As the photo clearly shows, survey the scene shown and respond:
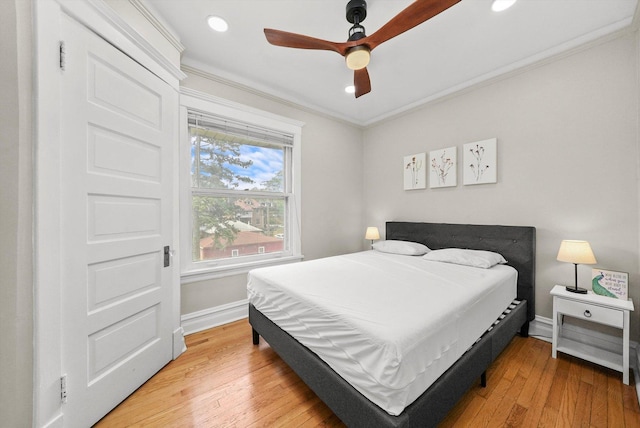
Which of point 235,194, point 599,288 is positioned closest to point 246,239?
point 235,194

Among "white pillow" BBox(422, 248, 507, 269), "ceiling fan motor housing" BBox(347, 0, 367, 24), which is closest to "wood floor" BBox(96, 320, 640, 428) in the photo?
"white pillow" BBox(422, 248, 507, 269)

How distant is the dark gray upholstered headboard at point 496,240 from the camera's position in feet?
7.52

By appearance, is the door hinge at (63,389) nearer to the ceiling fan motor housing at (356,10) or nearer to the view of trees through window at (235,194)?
the view of trees through window at (235,194)

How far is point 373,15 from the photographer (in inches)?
71.9

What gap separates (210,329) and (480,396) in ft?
7.97

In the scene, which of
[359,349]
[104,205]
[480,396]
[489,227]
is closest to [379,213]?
[489,227]

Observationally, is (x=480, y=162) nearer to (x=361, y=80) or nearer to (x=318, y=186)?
(x=361, y=80)

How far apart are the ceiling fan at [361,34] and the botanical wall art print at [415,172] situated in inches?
76.5

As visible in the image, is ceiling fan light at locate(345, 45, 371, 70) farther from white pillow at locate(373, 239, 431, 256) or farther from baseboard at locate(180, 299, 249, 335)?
baseboard at locate(180, 299, 249, 335)

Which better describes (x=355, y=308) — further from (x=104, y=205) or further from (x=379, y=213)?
(x=379, y=213)

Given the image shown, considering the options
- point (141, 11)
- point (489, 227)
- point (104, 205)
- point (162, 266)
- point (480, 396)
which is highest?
point (141, 11)

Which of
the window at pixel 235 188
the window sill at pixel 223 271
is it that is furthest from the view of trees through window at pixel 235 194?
the window sill at pixel 223 271

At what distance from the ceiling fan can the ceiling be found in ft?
0.49

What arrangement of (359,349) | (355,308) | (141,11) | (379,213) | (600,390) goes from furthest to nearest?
(379,213) < (141,11) < (600,390) < (355,308) < (359,349)
